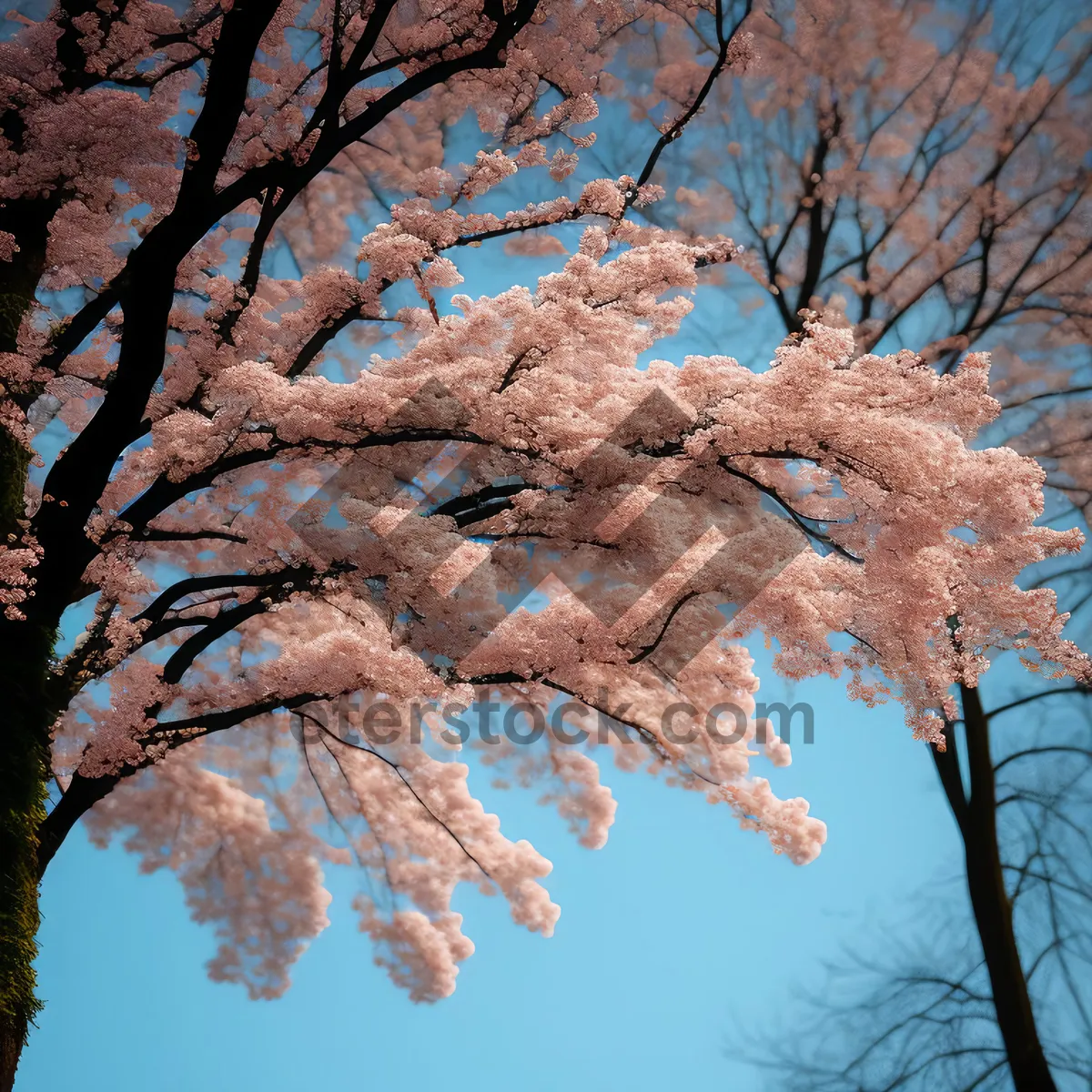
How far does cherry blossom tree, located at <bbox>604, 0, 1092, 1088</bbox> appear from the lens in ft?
24.0

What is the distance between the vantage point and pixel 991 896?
7.39 m

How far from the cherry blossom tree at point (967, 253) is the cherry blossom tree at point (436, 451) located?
7.28 ft

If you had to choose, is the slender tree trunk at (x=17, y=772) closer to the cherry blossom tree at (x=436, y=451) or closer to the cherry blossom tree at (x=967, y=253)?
the cherry blossom tree at (x=436, y=451)

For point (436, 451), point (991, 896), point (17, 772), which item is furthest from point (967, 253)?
point (17, 772)

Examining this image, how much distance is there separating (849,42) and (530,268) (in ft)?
9.83

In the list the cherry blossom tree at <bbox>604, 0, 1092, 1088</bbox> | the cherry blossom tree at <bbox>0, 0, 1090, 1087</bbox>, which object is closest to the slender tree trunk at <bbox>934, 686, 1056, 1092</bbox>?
the cherry blossom tree at <bbox>604, 0, 1092, 1088</bbox>

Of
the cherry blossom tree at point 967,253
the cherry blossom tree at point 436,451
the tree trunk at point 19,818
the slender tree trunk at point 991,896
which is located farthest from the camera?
the cherry blossom tree at point 967,253

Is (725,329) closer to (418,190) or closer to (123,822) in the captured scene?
(418,190)

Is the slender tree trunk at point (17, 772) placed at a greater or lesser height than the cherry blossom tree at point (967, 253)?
lesser

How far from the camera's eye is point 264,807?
7.91 meters

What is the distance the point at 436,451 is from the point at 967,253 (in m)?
5.42

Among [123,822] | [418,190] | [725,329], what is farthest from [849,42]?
[123,822]

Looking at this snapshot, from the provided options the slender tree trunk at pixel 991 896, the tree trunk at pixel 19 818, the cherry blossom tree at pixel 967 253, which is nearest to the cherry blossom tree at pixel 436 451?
the tree trunk at pixel 19 818

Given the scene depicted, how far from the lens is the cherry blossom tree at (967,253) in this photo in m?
7.33
